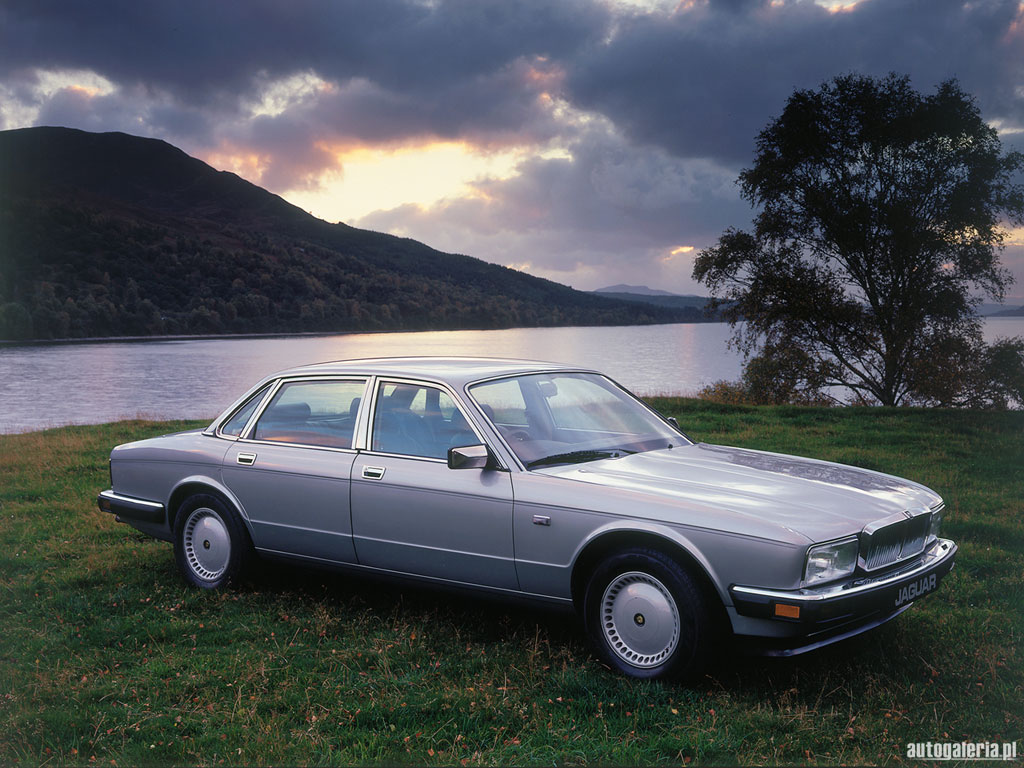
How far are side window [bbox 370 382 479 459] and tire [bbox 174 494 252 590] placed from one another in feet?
4.28

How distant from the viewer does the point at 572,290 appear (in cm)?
9275

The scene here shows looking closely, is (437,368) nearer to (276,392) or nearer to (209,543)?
(276,392)

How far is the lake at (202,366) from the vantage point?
3434cm

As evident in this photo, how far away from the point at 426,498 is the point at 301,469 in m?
1.04

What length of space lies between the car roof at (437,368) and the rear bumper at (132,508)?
1335mm

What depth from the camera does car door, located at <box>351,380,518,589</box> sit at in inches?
185

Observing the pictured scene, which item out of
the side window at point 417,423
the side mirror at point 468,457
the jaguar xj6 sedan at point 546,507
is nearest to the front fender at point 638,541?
the jaguar xj6 sedan at point 546,507

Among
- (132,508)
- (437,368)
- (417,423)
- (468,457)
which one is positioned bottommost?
(132,508)

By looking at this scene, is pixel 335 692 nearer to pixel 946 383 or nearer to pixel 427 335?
pixel 946 383

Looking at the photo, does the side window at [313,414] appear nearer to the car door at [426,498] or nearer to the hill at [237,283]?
the car door at [426,498]

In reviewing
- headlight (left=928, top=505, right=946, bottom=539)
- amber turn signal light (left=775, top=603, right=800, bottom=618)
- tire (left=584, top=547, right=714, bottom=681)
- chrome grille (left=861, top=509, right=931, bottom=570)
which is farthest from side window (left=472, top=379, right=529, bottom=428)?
headlight (left=928, top=505, right=946, bottom=539)

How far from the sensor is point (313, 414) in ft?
19.2

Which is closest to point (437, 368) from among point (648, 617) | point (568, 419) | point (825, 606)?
point (568, 419)

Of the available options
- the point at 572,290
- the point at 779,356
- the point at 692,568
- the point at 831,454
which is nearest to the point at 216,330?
the point at 572,290
